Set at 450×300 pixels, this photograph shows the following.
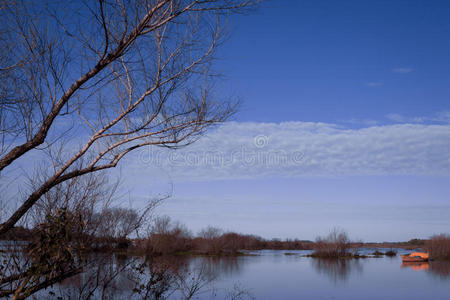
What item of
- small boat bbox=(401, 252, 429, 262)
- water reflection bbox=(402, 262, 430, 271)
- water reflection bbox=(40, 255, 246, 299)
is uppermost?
water reflection bbox=(40, 255, 246, 299)

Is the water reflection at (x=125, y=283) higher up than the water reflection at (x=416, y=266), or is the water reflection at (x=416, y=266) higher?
the water reflection at (x=125, y=283)

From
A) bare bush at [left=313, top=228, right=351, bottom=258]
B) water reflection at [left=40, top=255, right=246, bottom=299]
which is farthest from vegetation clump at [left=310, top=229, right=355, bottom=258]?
water reflection at [left=40, top=255, right=246, bottom=299]

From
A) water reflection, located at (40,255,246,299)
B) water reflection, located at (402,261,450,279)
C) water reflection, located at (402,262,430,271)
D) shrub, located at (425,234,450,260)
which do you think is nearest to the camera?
water reflection, located at (40,255,246,299)

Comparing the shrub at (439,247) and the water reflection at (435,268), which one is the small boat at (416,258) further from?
the shrub at (439,247)

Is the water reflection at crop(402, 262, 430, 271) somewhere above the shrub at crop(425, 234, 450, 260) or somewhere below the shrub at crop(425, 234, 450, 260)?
below

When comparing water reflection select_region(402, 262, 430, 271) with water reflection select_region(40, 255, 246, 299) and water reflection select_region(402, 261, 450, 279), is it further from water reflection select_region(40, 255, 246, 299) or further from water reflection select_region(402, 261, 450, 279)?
water reflection select_region(40, 255, 246, 299)

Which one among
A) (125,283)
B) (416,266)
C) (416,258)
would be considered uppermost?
(125,283)

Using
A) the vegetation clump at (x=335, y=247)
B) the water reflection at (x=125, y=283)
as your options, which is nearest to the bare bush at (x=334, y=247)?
the vegetation clump at (x=335, y=247)

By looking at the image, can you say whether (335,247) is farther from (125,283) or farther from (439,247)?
(125,283)

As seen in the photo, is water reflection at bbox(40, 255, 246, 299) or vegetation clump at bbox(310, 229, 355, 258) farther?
vegetation clump at bbox(310, 229, 355, 258)

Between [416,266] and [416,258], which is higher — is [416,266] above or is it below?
below

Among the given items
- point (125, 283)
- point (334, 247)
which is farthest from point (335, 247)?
point (125, 283)

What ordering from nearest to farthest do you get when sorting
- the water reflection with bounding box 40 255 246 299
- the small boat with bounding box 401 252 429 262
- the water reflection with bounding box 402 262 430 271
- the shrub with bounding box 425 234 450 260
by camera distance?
1. the water reflection with bounding box 40 255 246 299
2. the water reflection with bounding box 402 262 430 271
3. the small boat with bounding box 401 252 429 262
4. the shrub with bounding box 425 234 450 260

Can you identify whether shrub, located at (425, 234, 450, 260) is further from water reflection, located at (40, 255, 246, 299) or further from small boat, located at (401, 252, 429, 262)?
water reflection, located at (40, 255, 246, 299)
